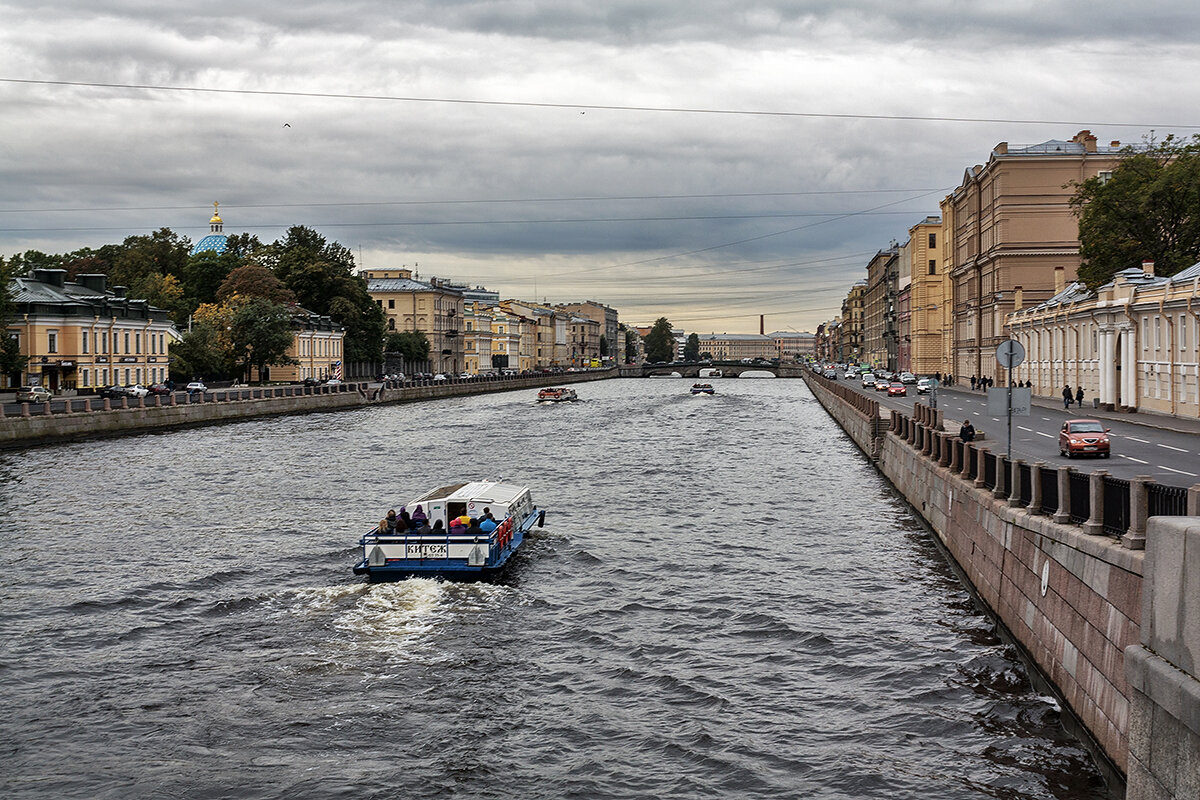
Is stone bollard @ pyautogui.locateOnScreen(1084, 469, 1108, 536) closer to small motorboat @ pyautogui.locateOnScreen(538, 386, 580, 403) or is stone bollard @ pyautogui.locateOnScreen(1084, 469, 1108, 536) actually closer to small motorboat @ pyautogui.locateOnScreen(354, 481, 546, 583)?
small motorboat @ pyautogui.locateOnScreen(354, 481, 546, 583)

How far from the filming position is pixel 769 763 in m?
13.9

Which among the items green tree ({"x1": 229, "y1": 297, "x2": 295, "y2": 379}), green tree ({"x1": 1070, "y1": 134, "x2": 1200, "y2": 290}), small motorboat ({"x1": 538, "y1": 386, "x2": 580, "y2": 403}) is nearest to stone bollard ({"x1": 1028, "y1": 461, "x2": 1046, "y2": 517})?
green tree ({"x1": 1070, "y1": 134, "x2": 1200, "y2": 290})

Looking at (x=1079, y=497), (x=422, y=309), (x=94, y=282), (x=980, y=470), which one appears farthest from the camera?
(x=422, y=309)

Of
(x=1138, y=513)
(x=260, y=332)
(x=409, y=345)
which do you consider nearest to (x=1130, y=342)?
(x=1138, y=513)

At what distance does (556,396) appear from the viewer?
10650 centimetres

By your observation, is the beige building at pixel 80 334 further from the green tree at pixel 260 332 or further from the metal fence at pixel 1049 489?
the metal fence at pixel 1049 489

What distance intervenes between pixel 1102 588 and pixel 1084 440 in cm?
2010

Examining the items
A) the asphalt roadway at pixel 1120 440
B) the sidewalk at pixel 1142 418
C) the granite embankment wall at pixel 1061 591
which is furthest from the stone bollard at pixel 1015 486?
the sidewalk at pixel 1142 418

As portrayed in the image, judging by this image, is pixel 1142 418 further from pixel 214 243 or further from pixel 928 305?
pixel 214 243

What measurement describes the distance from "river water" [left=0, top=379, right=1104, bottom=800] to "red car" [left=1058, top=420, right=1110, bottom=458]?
4.83 meters

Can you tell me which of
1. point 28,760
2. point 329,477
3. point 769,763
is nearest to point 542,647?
point 769,763

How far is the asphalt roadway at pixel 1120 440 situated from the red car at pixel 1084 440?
25 centimetres

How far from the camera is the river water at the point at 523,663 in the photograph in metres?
13.5

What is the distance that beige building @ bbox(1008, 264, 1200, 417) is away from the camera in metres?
43.6
